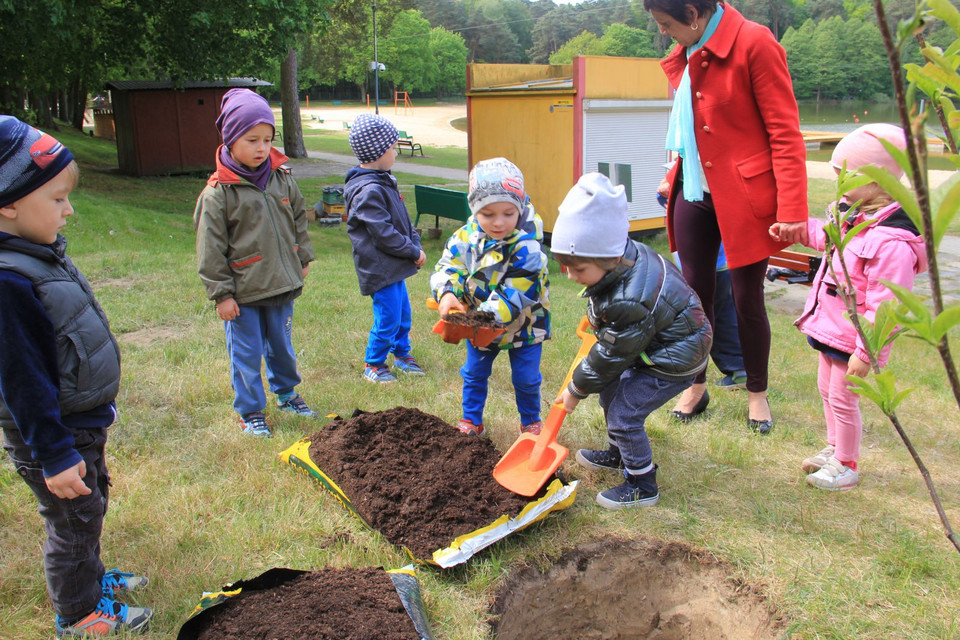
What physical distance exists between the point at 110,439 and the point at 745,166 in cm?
329

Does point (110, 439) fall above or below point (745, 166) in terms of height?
below

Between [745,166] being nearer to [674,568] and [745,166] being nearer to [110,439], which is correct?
[674,568]

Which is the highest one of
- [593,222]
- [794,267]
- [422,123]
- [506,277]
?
[422,123]

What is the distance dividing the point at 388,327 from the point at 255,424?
3.70ft

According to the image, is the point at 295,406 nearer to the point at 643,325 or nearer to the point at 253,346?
the point at 253,346

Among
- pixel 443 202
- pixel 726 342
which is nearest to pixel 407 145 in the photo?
pixel 443 202

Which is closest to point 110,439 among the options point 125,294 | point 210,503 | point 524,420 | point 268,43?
point 210,503

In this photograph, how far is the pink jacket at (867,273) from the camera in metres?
2.65

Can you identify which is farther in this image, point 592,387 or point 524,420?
point 524,420

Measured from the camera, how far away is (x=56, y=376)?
1977 millimetres

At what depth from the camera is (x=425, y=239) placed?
433 inches

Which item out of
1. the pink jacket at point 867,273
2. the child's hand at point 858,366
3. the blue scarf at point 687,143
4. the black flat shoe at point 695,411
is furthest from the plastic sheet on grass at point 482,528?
the blue scarf at point 687,143

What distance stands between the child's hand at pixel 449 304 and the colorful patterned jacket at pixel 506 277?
0.17 ft

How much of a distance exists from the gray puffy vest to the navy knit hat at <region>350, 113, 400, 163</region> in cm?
245
